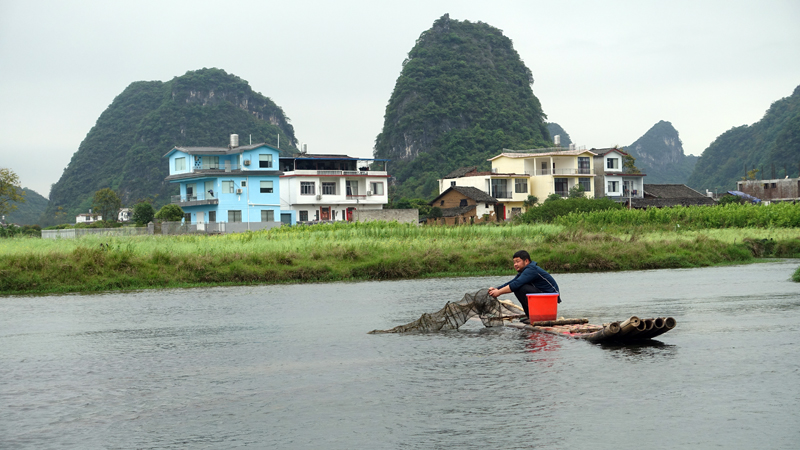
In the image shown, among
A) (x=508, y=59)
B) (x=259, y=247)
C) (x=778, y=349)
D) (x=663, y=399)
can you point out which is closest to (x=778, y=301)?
(x=778, y=349)

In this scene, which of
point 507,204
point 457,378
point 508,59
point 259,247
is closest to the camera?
point 457,378

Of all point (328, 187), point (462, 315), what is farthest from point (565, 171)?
point (462, 315)

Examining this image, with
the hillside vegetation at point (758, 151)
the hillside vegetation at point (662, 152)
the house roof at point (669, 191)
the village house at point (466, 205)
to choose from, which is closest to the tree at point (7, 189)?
the village house at point (466, 205)

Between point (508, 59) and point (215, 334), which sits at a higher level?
point (508, 59)

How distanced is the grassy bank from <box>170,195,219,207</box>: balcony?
3234 centimetres

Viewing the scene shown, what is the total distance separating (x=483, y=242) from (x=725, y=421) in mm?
24157

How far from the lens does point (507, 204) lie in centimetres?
8219

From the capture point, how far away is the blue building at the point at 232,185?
67.8 metres

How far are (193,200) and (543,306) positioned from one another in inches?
2399

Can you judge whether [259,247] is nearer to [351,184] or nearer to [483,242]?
[483,242]

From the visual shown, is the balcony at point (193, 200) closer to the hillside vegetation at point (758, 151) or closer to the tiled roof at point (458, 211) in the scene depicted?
the tiled roof at point (458, 211)

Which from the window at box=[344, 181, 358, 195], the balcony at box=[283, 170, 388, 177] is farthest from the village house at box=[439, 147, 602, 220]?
the window at box=[344, 181, 358, 195]

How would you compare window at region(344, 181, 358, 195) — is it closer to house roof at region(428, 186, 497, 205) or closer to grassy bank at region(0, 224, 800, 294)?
Answer: house roof at region(428, 186, 497, 205)

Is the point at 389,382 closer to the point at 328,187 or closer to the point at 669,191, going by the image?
the point at 328,187
